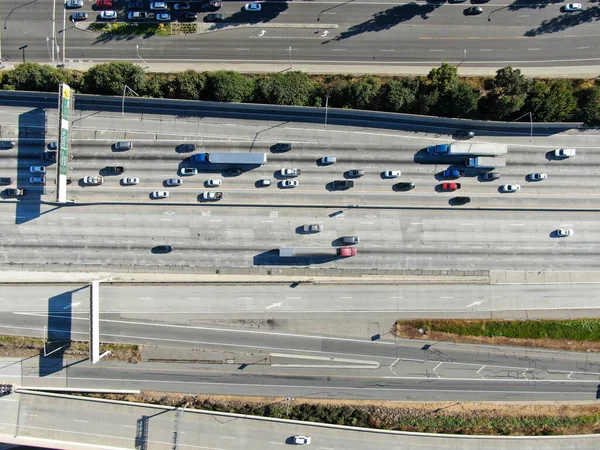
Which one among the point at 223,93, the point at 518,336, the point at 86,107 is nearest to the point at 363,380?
the point at 518,336

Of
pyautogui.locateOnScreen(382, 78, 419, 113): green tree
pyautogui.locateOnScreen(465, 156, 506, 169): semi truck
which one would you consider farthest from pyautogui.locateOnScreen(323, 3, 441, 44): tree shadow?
pyautogui.locateOnScreen(465, 156, 506, 169): semi truck

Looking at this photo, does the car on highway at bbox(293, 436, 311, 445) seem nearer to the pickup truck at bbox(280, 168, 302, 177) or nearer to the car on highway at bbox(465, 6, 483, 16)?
the pickup truck at bbox(280, 168, 302, 177)

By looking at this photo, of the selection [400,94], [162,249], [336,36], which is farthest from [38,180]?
[400,94]

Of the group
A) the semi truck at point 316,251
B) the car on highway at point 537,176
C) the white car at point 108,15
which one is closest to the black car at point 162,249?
the semi truck at point 316,251

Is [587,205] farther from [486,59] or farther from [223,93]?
[223,93]

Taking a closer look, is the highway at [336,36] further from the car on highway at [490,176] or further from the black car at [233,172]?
the black car at [233,172]
